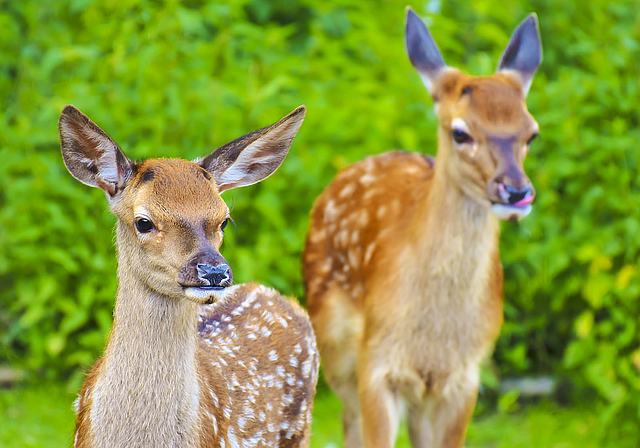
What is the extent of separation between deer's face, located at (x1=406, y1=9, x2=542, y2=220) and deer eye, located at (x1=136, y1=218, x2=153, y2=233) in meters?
1.80

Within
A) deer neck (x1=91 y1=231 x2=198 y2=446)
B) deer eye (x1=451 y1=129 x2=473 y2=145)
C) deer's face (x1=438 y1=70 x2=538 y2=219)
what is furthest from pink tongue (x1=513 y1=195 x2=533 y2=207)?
deer neck (x1=91 y1=231 x2=198 y2=446)

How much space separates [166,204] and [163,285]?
29cm

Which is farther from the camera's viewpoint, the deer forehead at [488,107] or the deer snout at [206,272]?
the deer forehead at [488,107]

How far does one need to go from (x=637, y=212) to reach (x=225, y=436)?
134 inches

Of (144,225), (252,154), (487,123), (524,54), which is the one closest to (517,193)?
(487,123)

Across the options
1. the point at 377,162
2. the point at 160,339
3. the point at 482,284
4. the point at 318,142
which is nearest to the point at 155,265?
the point at 160,339

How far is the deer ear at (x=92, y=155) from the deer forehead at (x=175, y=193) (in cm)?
8

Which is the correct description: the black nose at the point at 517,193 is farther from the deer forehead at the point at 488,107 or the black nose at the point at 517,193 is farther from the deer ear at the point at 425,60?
the deer ear at the point at 425,60

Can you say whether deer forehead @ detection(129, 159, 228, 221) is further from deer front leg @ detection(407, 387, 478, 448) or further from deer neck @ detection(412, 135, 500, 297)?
deer front leg @ detection(407, 387, 478, 448)

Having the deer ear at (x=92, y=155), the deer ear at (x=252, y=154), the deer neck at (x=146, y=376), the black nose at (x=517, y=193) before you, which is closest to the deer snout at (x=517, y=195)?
the black nose at (x=517, y=193)

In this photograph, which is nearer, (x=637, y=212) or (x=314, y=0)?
(x=637, y=212)

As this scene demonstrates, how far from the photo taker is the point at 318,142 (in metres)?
6.29

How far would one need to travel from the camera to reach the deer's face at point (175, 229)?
10.4 feet

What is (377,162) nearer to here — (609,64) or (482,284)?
(482,284)
